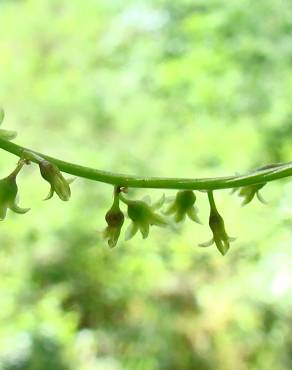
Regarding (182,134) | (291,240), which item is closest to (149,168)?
(182,134)

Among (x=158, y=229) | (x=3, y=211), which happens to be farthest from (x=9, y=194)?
(x=158, y=229)

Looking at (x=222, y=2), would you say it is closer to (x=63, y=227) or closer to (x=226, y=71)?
(x=226, y=71)

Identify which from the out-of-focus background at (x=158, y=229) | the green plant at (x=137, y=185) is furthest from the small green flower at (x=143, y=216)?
the out-of-focus background at (x=158, y=229)

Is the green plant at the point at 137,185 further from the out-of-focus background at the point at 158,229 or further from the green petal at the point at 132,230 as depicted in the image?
the out-of-focus background at the point at 158,229

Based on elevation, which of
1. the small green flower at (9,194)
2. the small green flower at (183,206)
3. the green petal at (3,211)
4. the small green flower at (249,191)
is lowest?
the green petal at (3,211)

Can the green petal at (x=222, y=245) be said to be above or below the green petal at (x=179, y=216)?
below

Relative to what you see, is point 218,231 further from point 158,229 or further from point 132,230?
point 158,229

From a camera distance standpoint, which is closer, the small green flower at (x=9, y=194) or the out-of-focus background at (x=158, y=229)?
the small green flower at (x=9, y=194)

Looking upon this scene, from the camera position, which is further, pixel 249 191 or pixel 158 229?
pixel 158 229
